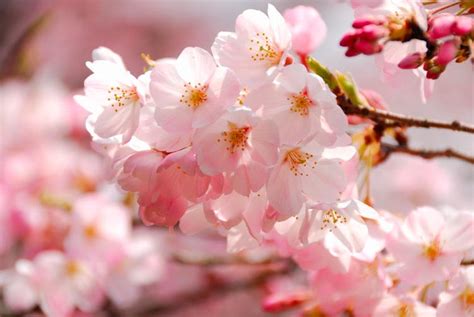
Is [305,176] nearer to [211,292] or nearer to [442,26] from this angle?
[442,26]

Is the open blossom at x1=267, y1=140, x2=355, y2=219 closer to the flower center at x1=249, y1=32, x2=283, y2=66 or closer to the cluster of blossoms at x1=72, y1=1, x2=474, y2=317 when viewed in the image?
the cluster of blossoms at x1=72, y1=1, x2=474, y2=317

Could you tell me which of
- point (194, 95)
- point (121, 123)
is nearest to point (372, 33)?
point (194, 95)

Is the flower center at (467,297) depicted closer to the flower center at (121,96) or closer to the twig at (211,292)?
the flower center at (121,96)

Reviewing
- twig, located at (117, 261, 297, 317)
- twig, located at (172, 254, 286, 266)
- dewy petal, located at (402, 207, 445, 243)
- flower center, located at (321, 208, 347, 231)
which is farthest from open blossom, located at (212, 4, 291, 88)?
twig, located at (117, 261, 297, 317)

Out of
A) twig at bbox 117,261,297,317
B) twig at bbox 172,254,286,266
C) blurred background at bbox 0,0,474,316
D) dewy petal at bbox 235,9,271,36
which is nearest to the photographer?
dewy petal at bbox 235,9,271,36

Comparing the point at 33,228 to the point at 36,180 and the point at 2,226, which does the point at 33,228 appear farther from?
the point at 36,180

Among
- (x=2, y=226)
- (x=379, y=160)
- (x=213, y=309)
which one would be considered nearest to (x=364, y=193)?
(x=379, y=160)
